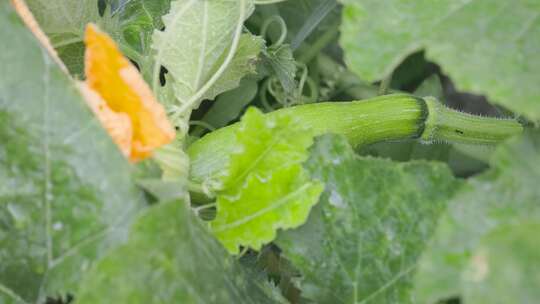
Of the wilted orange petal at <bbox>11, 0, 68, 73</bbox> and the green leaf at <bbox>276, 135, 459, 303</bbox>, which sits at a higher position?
the wilted orange petal at <bbox>11, 0, 68, 73</bbox>

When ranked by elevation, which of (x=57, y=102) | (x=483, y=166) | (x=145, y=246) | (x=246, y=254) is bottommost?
(x=483, y=166)

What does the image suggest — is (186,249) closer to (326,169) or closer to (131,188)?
(131,188)

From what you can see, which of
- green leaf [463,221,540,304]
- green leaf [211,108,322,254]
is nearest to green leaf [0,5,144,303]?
green leaf [211,108,322,254]

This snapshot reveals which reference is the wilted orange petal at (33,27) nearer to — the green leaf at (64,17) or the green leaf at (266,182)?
the green leaf at (64,17)

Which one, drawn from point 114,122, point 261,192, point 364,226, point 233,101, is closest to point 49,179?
point 114,122

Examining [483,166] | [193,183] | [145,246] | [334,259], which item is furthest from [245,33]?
[483,166]

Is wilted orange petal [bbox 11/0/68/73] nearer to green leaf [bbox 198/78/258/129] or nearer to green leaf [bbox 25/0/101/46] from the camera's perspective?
green leaf [bbox 25/0/101/46]
